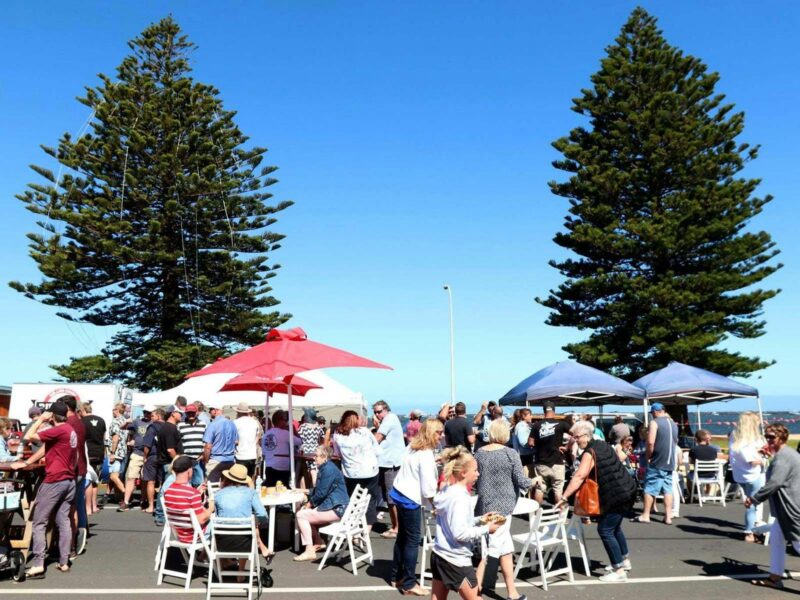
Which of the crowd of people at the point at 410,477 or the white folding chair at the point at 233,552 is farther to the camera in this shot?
the white folding chair at the point at 233,552

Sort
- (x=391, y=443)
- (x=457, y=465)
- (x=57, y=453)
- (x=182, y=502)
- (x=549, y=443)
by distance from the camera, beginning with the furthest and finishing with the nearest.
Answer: (x=549, y=443), (x=391, y=443), (x=57, y=453), (x=182, y=502), (x=457, y=465)

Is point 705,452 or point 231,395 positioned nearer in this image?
point 705,452

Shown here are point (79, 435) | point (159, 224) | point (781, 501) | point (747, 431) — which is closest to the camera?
point (781, 501)

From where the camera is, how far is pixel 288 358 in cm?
809

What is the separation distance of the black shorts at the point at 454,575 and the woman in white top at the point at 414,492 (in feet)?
5.10

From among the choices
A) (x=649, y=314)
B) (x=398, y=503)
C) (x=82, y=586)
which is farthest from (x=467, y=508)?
(x=649, y=314)

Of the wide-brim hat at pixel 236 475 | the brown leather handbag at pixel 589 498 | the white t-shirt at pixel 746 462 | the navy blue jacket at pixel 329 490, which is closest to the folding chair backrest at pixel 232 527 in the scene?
the wide-brim hat at pixel 236 475

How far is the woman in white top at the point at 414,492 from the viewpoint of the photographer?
6191 mm

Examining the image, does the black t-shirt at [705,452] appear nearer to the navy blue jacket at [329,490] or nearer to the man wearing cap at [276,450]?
the man wearing cap at [276,450]

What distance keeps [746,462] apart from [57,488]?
24.5 ft

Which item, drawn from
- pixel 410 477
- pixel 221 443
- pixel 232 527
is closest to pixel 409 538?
pixel 410 477

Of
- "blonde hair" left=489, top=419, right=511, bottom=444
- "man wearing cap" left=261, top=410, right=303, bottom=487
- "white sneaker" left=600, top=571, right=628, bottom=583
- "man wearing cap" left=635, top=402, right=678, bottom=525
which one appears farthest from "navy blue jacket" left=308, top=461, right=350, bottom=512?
"man wearing cap" left=635, top=402, right=678, bottom=525

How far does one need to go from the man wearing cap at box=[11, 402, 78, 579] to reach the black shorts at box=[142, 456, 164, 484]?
3.75 m

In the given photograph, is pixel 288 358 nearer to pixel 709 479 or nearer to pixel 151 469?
pixel 151 469
